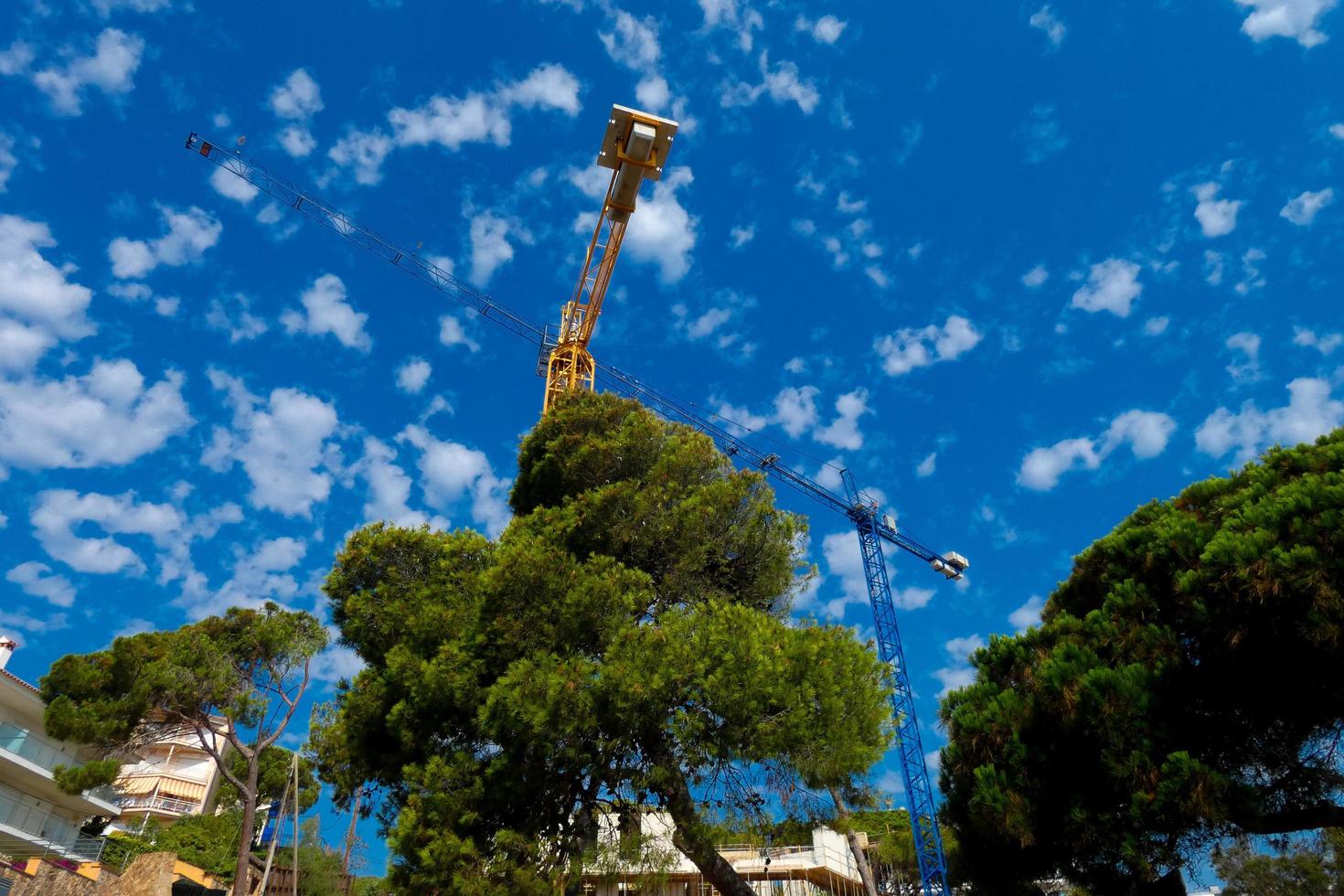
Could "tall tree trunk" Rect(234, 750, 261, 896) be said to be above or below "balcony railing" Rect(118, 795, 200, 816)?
below

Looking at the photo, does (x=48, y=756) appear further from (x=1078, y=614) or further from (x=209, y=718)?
(x=1078, y=614)

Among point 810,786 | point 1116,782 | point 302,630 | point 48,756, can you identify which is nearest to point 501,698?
point 810,786

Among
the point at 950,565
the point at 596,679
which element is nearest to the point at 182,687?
the point at 596,679

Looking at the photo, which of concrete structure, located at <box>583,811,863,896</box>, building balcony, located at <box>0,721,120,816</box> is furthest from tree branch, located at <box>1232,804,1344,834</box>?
building balcony, located at <box>0,721,120,816</box>

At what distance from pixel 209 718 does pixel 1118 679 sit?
86.9 ft

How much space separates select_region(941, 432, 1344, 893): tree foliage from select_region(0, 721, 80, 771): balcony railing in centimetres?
2712

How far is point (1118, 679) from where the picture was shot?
855cm

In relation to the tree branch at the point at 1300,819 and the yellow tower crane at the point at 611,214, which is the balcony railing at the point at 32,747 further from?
the tree branch at the point at 1300,819

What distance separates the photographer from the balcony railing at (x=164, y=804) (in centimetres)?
3788

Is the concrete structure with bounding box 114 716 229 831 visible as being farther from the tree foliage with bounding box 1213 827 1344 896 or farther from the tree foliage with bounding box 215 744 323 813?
the tree foliage with bounding box 1213 827 1344 896

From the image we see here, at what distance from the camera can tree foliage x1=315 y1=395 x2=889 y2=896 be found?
10125mm

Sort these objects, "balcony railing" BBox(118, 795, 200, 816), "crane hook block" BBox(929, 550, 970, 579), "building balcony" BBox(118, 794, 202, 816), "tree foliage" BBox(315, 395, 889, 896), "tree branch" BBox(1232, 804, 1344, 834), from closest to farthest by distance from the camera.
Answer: "tree branch" BBox(1232, 804, 1344, 834), "tree foliage" BBox(315, 395, 889, 896), "building balcony" BBox(118, 794, 202, 816), "balcony railing" BBox(118, 795, 200, 816), "crane hook block" BBox(929, 550, 970, 579)

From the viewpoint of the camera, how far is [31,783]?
82.1ft

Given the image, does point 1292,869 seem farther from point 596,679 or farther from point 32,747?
point 32,747
